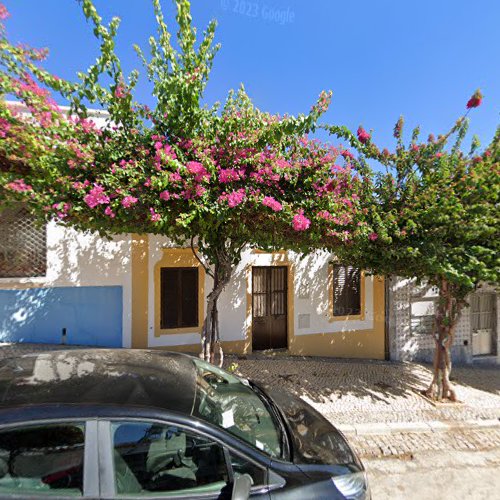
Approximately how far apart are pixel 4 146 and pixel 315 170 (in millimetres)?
4221

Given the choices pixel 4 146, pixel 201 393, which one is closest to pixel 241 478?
pixel 201 393

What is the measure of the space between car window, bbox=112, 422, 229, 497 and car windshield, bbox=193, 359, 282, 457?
18 cm

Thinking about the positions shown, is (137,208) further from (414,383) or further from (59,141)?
(414,383)

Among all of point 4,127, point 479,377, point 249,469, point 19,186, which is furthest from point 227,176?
A: point 479,377

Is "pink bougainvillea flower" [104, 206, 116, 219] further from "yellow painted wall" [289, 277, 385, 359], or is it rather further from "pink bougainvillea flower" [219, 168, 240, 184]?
"yellow painted wall" [289, 277, 385, 359]

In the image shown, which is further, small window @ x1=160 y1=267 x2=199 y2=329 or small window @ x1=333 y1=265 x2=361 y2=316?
small window @ x1=333 y1=265 x2=361 y2=316

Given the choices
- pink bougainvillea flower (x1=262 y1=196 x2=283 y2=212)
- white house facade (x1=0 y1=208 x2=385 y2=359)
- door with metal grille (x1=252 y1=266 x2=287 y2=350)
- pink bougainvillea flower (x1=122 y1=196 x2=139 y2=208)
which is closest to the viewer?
pink bougainvillea flower (x1=122 y1=196 x2=139 y2=208)

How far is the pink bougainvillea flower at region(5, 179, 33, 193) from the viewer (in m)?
3.81

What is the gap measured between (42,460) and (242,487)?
3.86 ft

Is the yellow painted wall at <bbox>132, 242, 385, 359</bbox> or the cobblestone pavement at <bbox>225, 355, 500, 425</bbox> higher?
the yellow painted wall at <bbox>132, 242, 385, 359</bbox>

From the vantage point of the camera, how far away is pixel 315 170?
4.55 meters

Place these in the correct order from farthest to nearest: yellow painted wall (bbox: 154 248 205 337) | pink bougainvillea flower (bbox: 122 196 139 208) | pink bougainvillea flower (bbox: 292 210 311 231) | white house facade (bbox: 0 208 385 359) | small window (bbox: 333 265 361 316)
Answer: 1. small window (bbox: 333 265 361 316)
2. yellow painted wall (bbox: 154 248 205 337)
3. white house facade (bbox: 0 208 385 359)
4. pink bougainvillea flower (bbox: 292 210 311 231)
5. pink bougainvillea flower (bbox: 122 196 139 208)

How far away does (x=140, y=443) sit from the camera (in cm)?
188

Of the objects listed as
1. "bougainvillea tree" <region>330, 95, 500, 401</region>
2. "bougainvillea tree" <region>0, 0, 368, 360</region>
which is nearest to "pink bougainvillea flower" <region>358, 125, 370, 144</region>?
"bougainvillea tree" <region>330, 95, 500, 401</region>
